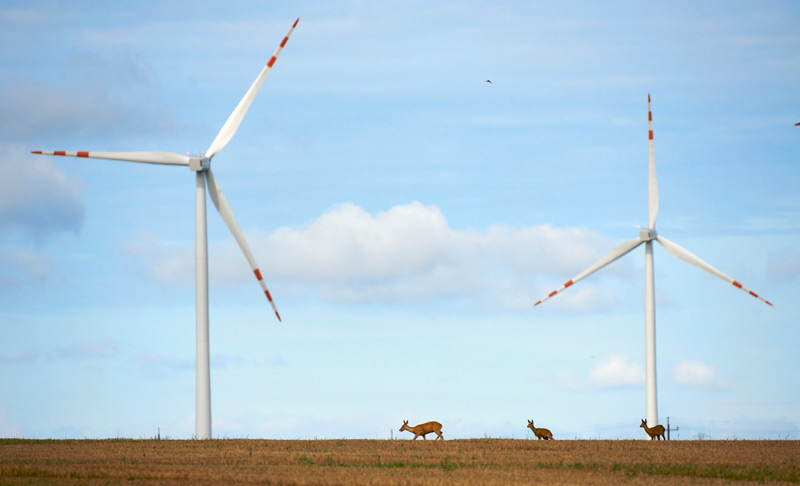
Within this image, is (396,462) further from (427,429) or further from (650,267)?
(650,267)

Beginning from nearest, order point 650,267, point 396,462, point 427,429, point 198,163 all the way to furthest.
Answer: point 396,462 < point 427,429 < point 198,163 < point 650,267

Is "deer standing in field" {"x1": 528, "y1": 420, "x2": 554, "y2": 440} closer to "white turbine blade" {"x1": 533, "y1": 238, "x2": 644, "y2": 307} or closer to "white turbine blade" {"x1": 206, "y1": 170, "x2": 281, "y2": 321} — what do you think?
"white turbine blade" {"x1": 533, "y1": 238, "x2": 644, "y2": 307}

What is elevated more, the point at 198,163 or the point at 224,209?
the point at 198,163

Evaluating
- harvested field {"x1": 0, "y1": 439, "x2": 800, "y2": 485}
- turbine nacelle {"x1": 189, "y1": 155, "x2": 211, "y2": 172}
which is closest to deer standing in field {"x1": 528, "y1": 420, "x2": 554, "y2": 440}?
harvested field {"x1": 0, "y1": 439, "x2": 800, "y2": 485}

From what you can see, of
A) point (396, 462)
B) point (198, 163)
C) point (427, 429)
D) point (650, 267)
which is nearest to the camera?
point (396, 462)

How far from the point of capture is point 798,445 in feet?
197

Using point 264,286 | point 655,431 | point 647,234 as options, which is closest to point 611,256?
point 647,234

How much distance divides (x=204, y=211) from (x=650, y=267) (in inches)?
1027

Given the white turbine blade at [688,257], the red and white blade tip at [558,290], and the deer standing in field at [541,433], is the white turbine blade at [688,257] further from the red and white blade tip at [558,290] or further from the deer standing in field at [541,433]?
the deer standing in field at [541,433]

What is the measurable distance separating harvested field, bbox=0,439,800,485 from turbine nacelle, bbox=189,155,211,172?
573 inches

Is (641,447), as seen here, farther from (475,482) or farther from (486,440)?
(475,482)

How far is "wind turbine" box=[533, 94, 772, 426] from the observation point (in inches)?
2606

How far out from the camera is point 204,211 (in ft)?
204

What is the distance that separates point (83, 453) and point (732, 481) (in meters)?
28.0
